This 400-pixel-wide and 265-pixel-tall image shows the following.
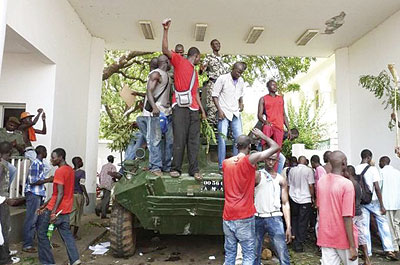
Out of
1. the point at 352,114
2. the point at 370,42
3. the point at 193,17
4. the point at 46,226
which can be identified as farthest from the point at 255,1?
the point at 46,226

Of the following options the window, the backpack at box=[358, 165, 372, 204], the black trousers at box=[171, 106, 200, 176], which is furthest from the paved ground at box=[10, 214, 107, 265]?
the backpack at box=[358, 165, 372, 204]

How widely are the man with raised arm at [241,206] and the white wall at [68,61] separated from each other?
443 cm

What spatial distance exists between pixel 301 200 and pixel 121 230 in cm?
323

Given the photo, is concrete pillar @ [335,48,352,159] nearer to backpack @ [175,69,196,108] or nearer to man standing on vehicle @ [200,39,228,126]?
man standing on vehicle @ [200,39,228,126]

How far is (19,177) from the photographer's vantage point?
6898mm

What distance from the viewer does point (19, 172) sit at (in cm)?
693

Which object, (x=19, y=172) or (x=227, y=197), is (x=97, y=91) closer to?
(x=19, y=172)

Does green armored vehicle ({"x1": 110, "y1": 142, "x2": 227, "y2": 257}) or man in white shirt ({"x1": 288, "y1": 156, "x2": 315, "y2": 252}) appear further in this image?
man in white shirt ({"x1": 288, "y1": 156, "x2": 315, "y2": 252})

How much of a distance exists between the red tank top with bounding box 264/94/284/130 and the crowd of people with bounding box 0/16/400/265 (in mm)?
18

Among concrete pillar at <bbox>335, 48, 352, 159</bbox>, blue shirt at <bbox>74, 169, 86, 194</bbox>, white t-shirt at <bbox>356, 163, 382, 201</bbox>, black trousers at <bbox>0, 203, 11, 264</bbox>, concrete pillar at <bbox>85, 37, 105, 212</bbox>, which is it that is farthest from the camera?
concrete pillar at <bbox>335, 48, 352, 159</bbox>

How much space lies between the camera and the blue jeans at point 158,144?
558cm

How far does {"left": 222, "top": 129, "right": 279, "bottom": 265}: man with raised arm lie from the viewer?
3.87 meters

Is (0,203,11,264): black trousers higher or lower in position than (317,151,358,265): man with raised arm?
lower

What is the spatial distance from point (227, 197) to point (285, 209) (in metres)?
0.87
